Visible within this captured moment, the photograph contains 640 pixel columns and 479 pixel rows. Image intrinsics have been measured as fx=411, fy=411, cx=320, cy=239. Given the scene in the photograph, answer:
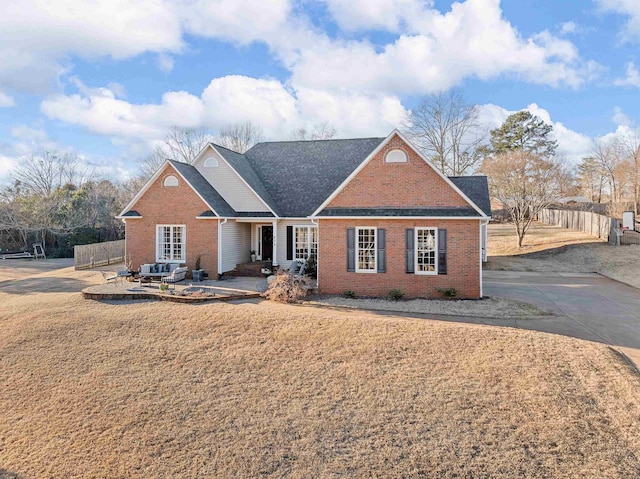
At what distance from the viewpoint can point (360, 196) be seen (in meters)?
16.7

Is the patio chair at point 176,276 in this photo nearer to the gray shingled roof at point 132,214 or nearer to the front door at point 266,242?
the gray shingled roof at point 132,214

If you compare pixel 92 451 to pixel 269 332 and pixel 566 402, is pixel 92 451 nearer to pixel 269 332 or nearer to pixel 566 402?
pixel 269 332

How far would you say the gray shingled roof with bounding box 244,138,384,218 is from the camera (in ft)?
71.6

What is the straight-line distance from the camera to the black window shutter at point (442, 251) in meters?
15.8

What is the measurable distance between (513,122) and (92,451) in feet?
189

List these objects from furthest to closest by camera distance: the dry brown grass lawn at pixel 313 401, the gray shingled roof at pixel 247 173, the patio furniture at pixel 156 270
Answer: the gray shingled roof at pixel 247 173 < the patio furniture at pixel 156 270 < the dry brown grass lawn at pixel 313 401

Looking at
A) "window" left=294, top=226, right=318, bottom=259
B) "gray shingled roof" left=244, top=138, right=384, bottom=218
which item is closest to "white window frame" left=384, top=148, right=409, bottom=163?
"gray shingled roof" left=244, top=138, right=384, bottom=218

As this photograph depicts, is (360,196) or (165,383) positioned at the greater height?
(360,196)

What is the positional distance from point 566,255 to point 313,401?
2601 cm

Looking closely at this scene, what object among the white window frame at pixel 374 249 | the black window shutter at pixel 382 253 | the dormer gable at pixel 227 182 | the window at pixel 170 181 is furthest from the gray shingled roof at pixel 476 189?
the window at pixel 170 181

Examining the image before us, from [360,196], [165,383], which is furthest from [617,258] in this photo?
[165,383]

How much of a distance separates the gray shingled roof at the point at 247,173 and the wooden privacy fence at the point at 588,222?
76.8 feet

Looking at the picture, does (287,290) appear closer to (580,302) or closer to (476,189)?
(580,302)

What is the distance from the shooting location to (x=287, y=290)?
15492 millimetres
